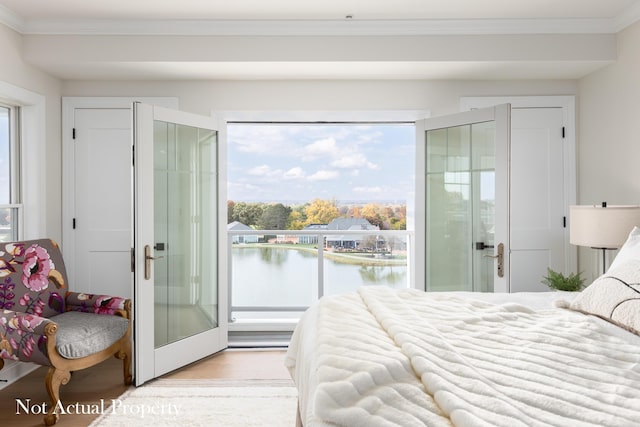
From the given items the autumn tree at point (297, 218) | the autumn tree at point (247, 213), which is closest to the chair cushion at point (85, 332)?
the autumn tree at point (247, 213)

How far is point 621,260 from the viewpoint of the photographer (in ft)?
7.15

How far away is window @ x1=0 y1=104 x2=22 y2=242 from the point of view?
343cm

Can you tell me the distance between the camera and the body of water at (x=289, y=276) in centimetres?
455

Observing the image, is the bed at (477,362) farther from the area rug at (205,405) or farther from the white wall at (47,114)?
the white wall at (47,114)

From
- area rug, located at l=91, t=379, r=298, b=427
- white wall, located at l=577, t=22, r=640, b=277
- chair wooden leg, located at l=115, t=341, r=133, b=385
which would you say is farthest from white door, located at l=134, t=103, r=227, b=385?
white wall, located at l=577, t=22, r=640, b=277

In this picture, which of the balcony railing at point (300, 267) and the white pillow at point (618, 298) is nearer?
the white pillow at point (618, 298)

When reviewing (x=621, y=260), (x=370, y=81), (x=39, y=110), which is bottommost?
(x=621, y=260)

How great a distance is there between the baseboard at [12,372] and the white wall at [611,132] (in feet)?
15.0

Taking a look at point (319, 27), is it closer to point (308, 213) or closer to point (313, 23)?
point (313, 23)

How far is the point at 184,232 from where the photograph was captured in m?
3.59

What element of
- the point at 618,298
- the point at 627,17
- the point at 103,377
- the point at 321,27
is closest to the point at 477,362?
the point at 618,298

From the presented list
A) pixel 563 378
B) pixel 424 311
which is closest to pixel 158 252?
pixel 424 311

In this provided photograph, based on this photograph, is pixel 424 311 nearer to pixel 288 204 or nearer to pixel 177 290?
pixel 177 290

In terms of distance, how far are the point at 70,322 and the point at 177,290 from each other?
0.79 meters
